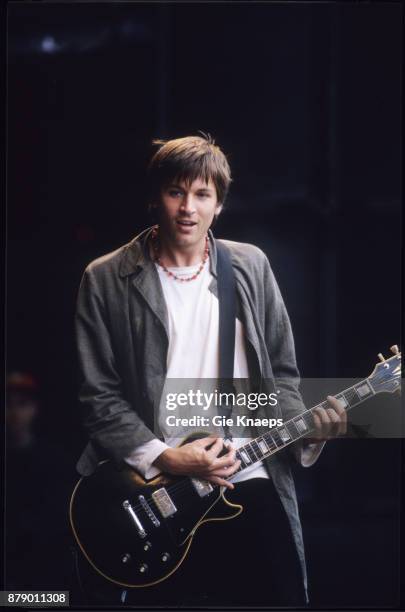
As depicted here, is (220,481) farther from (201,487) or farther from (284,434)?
(284,434)

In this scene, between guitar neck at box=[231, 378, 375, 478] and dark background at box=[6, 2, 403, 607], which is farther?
dark background at box=[6, 2, 403, 607]

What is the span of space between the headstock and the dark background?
0.05 m

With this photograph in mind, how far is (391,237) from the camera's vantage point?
9.68ft

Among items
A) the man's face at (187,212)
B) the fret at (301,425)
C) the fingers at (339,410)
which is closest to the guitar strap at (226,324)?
the man's face at (187,212)

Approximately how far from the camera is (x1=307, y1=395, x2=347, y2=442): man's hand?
9.21 ft

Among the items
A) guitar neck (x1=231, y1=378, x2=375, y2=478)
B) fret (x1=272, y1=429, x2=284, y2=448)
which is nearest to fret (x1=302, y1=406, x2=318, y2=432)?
guitar neck (x1=231, y1=378, x2=375, y2=478)

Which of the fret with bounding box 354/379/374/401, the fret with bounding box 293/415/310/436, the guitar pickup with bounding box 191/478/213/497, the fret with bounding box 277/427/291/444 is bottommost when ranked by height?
the guitar pickup with bounding box 191/478/213/497

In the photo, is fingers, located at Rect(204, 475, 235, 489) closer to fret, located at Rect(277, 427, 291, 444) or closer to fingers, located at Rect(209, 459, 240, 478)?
fingers, located at Rect(209, 459, 240, 478)

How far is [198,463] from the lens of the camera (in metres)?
2.75

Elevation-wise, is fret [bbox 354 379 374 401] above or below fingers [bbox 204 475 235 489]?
above

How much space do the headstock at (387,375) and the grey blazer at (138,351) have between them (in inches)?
11.3

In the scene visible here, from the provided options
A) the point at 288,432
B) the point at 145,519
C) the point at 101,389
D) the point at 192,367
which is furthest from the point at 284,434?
the point at 101,389

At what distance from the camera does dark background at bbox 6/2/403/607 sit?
291 centimetres

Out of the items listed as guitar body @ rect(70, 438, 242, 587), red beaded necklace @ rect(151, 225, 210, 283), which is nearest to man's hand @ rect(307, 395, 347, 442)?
guitar body @ rect(70, 438, 242, 587)
